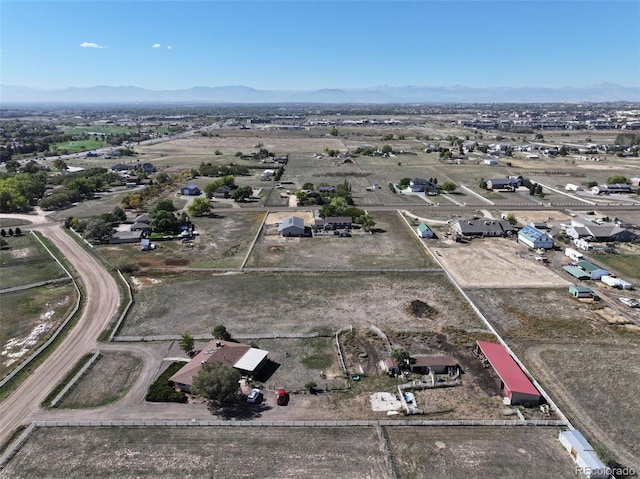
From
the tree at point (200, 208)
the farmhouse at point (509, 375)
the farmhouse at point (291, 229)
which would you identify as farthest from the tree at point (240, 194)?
the farmhouse at point (509, 375)

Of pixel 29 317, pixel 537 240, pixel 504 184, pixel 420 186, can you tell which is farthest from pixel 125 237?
pixel 504 184

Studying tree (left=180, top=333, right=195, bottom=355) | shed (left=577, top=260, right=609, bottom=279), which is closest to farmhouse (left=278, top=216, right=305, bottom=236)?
tree (left=180, top=333, right=195, bottom=355)

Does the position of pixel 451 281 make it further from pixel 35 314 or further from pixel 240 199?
pixel 240 199

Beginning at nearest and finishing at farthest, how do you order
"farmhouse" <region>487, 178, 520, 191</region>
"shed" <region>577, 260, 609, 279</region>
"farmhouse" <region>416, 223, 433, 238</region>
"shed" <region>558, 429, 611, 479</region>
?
1. "shed" <region>558, 429, 611, 479</region>
2. "shed" <region>577, 260, 609, 279</region>
3. "farmhouse" <region>416, 223, 433, 238</region>
4. "farmhouse" <region>487, 178, 520, 191</region>

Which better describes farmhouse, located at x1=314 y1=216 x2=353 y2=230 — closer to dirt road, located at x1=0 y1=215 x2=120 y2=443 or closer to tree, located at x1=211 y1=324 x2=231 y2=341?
dirt road, located at x1=0 y1=215 x2=120 y2=443

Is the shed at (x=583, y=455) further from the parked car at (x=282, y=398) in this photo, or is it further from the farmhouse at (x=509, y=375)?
the parked car at (x=282, y=398)

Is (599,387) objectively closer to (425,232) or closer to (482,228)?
(425,232)
